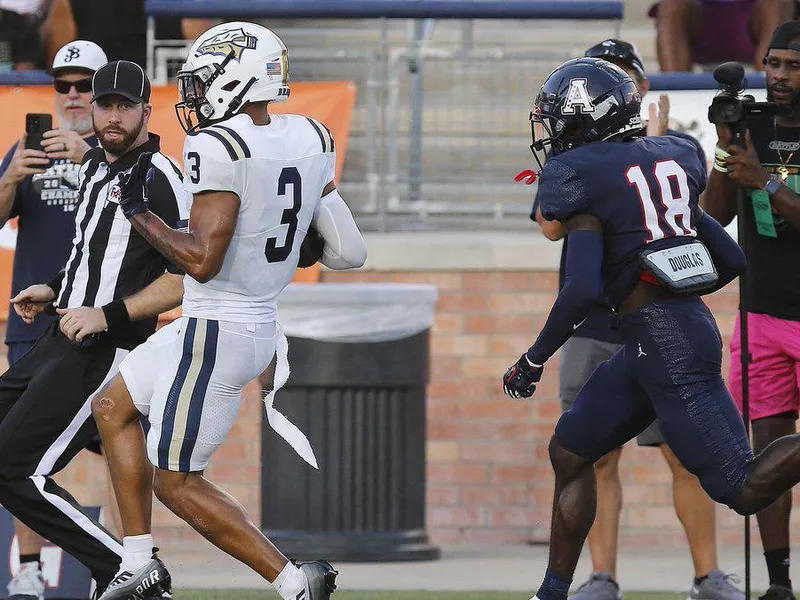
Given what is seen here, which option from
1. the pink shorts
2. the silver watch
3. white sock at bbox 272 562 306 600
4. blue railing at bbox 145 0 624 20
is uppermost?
blue railing at bbox 145 0 624 20

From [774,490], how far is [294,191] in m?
1.83

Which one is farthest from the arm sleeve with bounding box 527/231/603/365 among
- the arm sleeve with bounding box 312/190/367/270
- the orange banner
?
the orange banner

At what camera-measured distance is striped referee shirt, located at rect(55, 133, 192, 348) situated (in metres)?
6.01

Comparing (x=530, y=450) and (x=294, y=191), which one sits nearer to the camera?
(x=294, y=191)

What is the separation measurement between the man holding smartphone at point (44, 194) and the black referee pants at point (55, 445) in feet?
1.44

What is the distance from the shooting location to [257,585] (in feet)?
24.5

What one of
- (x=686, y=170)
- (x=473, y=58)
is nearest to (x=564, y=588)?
(x=686, y=170)

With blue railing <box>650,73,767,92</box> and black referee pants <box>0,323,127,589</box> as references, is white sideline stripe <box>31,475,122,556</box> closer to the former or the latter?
black referee pants <box>0,323,127,589</box>

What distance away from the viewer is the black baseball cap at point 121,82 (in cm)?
613

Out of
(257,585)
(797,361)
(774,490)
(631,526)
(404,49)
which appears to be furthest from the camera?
(404,49)

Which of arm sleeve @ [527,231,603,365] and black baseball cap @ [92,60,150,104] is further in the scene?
black baseball cap @ [92,60,150,104]

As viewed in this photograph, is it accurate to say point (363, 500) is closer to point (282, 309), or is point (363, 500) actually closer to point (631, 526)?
Answer: point (282, 309)

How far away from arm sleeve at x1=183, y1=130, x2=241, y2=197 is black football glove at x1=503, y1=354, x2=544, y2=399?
3.61 ft

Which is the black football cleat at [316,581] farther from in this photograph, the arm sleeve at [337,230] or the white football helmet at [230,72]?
the white football helmet at [230,72]
